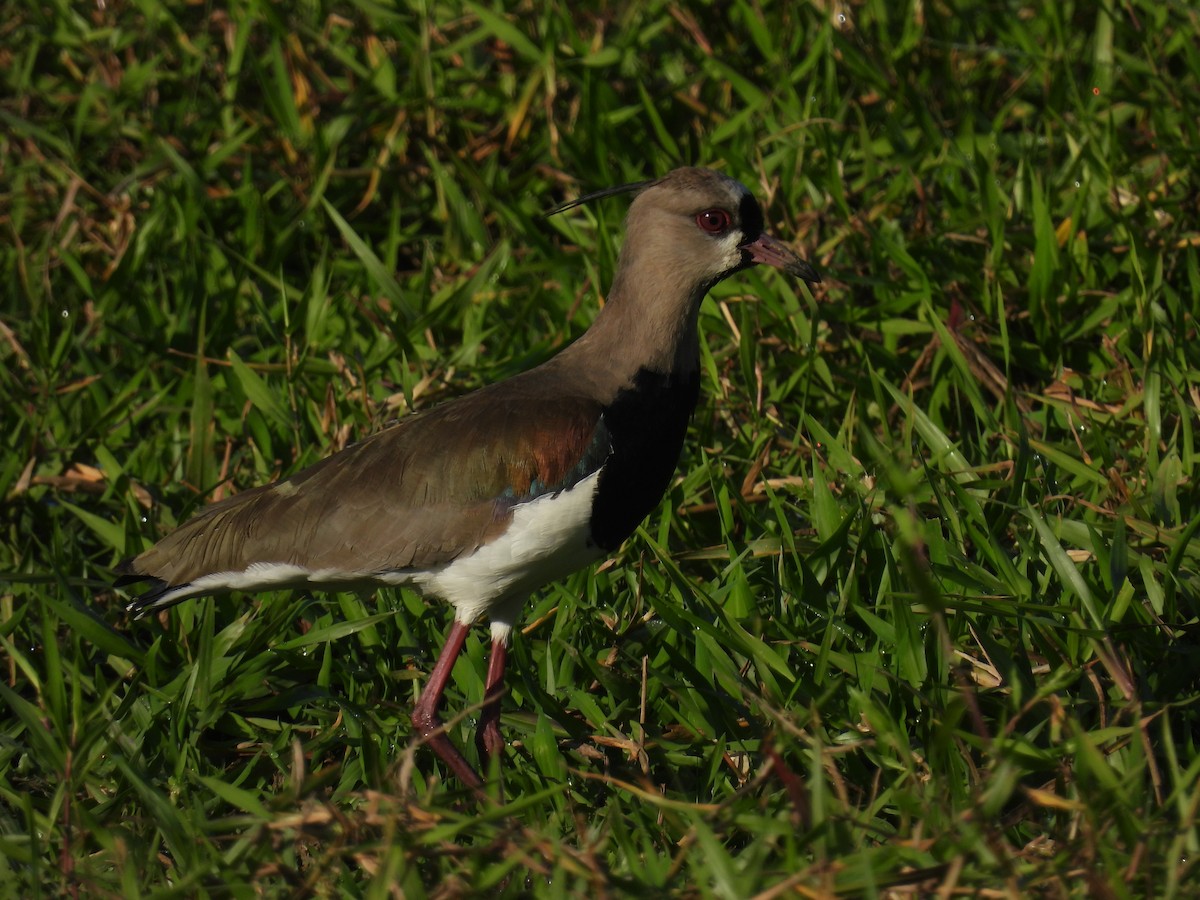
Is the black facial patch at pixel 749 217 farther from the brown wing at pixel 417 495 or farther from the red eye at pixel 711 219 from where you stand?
the brown wing at pixel 417 495

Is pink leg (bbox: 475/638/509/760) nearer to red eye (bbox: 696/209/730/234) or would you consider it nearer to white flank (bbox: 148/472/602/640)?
white flank (bbox: 148/472/602/640)

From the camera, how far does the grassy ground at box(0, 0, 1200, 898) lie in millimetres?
Answer: 3211

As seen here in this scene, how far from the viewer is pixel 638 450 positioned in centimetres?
415

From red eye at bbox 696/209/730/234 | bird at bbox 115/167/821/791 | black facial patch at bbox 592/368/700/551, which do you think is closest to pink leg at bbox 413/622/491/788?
bird at bbox 115/167/821/791

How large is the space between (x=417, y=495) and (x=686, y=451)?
1216 millimetres

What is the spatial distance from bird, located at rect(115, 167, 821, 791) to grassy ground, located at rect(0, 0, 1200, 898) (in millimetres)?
162

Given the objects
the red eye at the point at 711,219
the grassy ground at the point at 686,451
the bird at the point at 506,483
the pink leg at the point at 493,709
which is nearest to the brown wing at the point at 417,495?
the bird at the point at 506,483

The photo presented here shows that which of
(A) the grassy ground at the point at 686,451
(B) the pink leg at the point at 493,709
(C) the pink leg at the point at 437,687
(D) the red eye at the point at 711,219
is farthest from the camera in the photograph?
(D) the red eye at the point at 711,219

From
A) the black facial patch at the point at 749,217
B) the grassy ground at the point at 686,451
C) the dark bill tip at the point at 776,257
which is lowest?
the grassy ground at the point at 686,451

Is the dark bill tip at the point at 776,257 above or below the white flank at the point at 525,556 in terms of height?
above

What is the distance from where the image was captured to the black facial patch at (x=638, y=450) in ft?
13.4

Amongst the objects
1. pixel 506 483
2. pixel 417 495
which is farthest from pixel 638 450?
pixel 417 495

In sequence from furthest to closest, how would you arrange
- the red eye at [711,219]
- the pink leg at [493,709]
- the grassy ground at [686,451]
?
the red eye at [711,219], the pink leg at [493,709], the grassy ground at [686,451]

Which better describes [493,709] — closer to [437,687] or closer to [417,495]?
[437,687]
